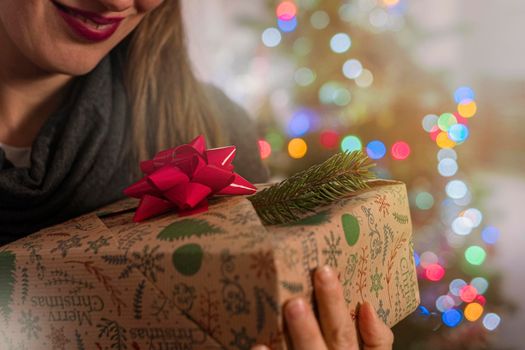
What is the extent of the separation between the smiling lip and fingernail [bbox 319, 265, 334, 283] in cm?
52

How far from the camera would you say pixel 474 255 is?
2.12 meters

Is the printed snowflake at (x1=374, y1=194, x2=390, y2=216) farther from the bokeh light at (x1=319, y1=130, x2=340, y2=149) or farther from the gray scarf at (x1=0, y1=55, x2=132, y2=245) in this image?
the bokeh light at (x1=319, y1=130, x2=340, y2=149)

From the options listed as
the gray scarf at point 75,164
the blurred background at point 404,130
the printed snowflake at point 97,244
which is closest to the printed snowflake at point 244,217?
the printed snowflake at point 97,244

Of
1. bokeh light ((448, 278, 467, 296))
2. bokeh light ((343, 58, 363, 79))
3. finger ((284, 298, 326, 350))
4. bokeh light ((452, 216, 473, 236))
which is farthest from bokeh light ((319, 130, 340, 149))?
Answer: finger ((284, 298, 326, 350))

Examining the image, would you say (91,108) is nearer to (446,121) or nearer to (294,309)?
(294,309)

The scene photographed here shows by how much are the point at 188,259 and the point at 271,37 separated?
5.64 feet

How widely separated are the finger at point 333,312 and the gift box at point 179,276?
1cm

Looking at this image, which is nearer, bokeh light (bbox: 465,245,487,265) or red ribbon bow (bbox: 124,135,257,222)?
red ribbon bow (bbox: 124,135,257,222)

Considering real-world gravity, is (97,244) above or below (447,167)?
above

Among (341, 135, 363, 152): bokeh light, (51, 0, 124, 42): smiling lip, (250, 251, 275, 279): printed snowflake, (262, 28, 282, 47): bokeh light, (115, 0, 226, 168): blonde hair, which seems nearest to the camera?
(250, 251, 275, 279): printed snowflake

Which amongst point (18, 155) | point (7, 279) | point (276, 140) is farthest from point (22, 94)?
point (276, 140)

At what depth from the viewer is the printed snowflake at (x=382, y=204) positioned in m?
0.67

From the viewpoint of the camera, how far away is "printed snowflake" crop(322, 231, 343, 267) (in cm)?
56

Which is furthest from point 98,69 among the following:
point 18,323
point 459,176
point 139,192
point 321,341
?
point 459,176
